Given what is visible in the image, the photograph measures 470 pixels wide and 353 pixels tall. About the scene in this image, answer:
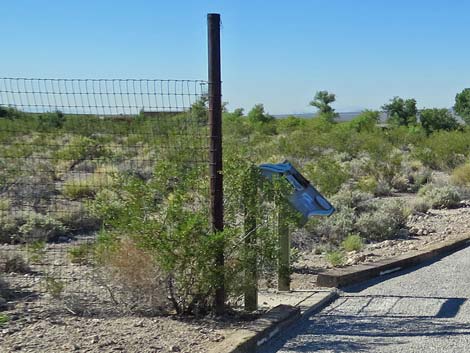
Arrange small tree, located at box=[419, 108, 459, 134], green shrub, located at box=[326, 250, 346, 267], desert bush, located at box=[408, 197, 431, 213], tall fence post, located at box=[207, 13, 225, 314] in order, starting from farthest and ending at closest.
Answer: small tree, located at box=[419, 108, 459, 134] → desert bush, located at box=[408, 197, 431, 213] → green shrub, located at box=[326, 250, 346, 267] → tall fence post, located at box=[207, 13, 225, 314]

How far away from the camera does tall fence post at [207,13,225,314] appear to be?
6930mm

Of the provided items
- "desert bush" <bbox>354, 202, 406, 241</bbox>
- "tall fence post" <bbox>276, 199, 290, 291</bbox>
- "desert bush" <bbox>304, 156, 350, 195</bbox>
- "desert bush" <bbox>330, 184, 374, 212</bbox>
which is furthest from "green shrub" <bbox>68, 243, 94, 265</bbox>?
"desert bush" <bbox>304, 156, 350, 195</bbox>

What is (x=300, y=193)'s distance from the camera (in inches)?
311

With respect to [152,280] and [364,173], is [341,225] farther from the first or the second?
[364,173]

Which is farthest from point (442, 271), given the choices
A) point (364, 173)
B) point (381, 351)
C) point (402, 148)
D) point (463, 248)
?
point (402, 148)

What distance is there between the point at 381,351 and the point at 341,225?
7.08 meters

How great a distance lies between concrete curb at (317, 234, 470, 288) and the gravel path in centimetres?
22

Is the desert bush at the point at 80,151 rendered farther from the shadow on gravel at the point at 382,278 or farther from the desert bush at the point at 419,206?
the desert bush at the point at 419,206

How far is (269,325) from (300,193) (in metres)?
1.60

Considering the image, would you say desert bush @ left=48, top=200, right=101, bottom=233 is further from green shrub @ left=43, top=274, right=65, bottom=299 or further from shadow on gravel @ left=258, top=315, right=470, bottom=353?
shadow on gravel @ left=258, top=315, right=470, bottom=353

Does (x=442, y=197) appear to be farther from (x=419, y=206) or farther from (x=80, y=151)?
(x=80, y=151)

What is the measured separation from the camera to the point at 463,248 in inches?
489

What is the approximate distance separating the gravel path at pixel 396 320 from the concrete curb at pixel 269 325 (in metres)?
0.10

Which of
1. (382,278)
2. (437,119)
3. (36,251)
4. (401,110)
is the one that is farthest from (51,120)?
(401,110)
